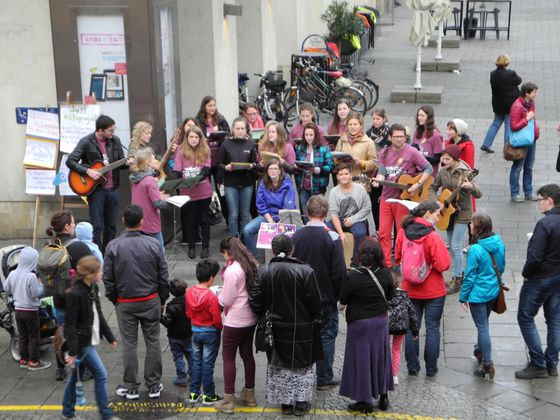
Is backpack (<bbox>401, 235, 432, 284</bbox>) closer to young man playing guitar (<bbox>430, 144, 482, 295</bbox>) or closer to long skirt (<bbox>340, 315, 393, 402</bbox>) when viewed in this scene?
long skirt (<bbox>340, 315, 393, 402</bbox>)

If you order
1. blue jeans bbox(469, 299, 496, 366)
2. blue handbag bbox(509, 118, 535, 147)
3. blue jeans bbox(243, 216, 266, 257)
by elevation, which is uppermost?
blue handbag bbox(509, 118, 535, 147)

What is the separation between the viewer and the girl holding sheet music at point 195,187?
11609mm

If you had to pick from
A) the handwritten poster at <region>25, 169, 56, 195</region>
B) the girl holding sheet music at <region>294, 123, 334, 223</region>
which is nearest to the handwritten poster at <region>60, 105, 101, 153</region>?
the handwritten poster at <region>25, 169, 56, 195</region>

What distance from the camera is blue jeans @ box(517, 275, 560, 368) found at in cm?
865

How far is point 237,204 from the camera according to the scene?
39.0 feet

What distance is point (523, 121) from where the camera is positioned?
13656 mm

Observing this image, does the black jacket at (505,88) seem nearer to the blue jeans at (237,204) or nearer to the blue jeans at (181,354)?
the blue jeans at (237,204)

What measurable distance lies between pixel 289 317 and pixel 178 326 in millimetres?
1120

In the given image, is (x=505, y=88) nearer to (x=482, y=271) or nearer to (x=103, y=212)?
(x=103, y=212)

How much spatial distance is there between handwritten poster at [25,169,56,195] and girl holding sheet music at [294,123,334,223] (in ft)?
11.0

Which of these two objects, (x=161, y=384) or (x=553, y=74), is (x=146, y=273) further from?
(x=553, y=74)

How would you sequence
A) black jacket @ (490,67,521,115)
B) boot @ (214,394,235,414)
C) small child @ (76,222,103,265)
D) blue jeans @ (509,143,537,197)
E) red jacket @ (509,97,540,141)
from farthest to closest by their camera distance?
black jacket @ (490,67,521,115), blue jeans @ (509,143,537,197), red jacket @ (509,97,540,141), small child @ (76,222,103,265), boot @ (214,394,235,414)

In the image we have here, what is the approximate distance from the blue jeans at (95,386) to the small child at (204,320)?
32.3 inches

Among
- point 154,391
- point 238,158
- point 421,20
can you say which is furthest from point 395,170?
point 421,20
